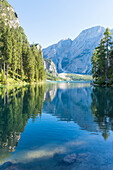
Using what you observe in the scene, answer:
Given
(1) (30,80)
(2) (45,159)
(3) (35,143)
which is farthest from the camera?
(1) (30,80)

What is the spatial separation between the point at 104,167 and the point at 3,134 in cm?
585

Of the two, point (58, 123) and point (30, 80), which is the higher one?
point (30, 80)

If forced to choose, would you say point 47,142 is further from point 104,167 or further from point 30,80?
point 30,80

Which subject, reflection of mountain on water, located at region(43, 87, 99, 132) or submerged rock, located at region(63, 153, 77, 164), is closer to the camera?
submerged rock, located at region(63, 153, 77, 164)

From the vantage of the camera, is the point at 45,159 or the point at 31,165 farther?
the point at 45,159

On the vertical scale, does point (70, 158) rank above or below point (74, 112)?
above

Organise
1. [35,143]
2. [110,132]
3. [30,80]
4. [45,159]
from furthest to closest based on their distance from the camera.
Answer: [30,80], [110,132], [35,143], [45,159]

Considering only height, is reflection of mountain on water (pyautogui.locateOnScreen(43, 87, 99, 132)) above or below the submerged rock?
below

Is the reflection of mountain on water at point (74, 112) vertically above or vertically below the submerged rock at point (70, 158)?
below

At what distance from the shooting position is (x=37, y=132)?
29.3ft

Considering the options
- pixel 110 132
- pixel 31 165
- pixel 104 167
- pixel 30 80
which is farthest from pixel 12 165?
pixel 30 80

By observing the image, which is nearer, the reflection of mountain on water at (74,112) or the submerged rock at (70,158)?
the submerged rock at (70,158)

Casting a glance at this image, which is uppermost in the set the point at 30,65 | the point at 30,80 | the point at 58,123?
the point at 30,65

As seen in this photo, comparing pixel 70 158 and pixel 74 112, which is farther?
pixel 74 112
